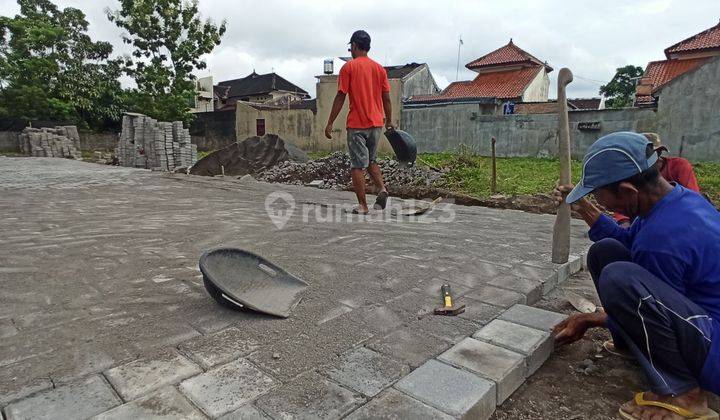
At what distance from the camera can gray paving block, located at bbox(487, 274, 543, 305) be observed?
2512 millimetres

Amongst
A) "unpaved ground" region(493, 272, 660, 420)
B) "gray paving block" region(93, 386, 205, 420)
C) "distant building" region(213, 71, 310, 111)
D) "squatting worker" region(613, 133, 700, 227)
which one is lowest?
"unpaved ground" region(493, 272, 660, 420)

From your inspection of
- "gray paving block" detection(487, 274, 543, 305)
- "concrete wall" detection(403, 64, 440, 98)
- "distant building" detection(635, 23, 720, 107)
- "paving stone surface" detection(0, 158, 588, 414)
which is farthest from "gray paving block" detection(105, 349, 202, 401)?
"concrete wall" detection(403, 64, 440, 98)

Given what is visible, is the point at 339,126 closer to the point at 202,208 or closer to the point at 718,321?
the point at 202,208

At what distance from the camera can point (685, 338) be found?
139cm

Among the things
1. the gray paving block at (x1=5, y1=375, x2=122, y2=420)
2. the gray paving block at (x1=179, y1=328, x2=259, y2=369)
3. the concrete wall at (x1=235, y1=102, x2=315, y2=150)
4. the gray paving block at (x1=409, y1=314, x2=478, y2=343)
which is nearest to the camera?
the gray paving block at (x1=5, y1=375, x2=122, y2=420)

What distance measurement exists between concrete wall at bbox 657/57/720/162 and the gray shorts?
1306 cm

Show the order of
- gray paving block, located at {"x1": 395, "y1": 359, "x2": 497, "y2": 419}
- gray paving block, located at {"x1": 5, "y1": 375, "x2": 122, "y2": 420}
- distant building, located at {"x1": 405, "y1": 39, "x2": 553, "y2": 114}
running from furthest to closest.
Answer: distant building, located at {"x1": 405, "y1": 39, "x2": 553, "y2": 114}
gray paving block, located at {"x1": 395, "y1": 359, "x2": 497, "y2": 419}
gray paving block, located at {"x1": 5, "y1": 375, "x2": 122, "y2": 420}

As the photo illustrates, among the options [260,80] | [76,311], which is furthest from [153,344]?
[260,80]

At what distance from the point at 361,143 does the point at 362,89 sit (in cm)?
57

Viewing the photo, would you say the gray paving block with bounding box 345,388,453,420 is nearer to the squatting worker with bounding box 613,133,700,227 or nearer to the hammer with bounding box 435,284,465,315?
the hammer with bounding box 435,284,465,315

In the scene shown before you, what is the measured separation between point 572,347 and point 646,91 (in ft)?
77.6

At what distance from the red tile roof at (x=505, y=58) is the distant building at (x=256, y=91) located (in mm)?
18604

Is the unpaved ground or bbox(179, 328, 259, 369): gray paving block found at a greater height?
bbox(179, 328, 259, 369): gray paving block

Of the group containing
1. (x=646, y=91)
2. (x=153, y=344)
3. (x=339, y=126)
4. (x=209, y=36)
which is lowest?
(x=153, y=344)
